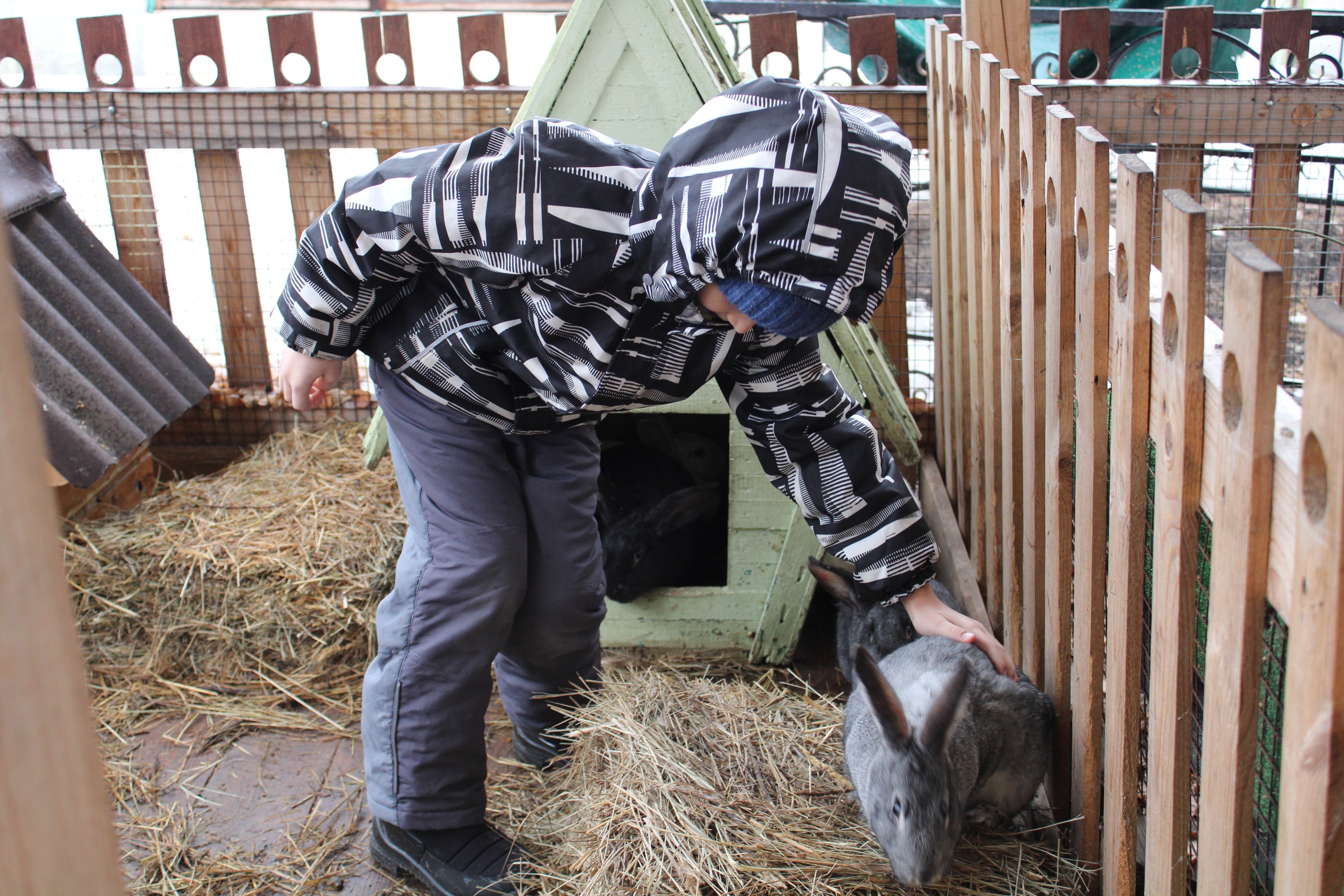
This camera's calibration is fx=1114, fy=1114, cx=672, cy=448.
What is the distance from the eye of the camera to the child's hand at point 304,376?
2.26 m

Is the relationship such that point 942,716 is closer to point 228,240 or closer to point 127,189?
point 228,240

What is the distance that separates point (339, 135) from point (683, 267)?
302 centimetres

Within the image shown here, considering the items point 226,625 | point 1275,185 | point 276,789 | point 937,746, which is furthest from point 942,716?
point 1275,185

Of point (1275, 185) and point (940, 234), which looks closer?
point (940, 234)

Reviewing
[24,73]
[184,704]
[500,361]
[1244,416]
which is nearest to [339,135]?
[24,73]

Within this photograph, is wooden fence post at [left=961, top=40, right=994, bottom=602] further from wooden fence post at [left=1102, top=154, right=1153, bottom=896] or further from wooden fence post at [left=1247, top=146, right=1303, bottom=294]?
wooden fence post at [left=1247, top=146, right=1303, bottom=294]

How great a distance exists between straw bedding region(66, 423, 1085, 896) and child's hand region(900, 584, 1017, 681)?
0.35m

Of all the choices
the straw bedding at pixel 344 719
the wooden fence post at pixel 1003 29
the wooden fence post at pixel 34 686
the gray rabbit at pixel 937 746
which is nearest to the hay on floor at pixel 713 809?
the straw bedding at pixel 344 719

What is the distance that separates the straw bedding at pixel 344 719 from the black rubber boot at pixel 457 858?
9 cm

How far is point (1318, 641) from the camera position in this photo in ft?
3.59

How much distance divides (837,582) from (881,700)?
1.01 m

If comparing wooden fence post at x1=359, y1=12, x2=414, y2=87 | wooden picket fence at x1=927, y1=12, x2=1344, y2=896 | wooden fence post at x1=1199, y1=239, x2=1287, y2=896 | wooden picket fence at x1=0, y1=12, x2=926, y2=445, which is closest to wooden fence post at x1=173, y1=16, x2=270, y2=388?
wooden picket fence at x1=0, y1=12, x2=926, y2=445

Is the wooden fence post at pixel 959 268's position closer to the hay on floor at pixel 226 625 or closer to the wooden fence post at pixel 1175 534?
the wooden fence post at pixel 1175 534

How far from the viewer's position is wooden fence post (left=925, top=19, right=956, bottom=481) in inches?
140
